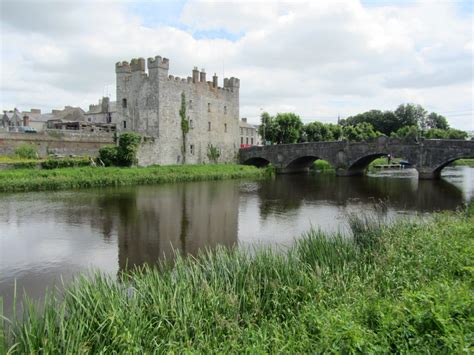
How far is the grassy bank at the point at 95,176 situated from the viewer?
76.9 ft

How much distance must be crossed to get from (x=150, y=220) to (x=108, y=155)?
57.9 feet

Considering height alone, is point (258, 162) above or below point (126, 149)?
below

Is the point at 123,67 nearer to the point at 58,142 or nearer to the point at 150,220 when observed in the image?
the point at 58,142

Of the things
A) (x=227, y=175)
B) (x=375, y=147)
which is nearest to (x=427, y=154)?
(x=375, y=147)

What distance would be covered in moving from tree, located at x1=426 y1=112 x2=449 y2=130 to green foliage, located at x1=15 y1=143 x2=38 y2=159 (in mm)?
79012

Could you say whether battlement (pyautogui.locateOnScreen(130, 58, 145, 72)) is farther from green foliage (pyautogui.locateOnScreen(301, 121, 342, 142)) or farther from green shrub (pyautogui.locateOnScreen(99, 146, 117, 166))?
green foliage (pyautogui.locateOnScreen(301, 121, 342, 142))

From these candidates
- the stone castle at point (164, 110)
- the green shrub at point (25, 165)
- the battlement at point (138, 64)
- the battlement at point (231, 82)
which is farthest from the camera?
the battlement at point (231, 82)

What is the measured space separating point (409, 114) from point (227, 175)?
54424 millimetres

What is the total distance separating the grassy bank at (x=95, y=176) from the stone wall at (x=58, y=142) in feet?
15.7

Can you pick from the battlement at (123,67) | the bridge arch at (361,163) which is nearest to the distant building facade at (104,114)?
the battlement at (123,67)

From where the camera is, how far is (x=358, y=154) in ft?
123

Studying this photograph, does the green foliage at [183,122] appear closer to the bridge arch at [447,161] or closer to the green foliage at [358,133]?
the bridge arch at [447,161]

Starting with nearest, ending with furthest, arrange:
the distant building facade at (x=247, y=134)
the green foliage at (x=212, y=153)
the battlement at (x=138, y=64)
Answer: the battlement at (x=138, y=64)
the green foliage at (x=212, y=153)
the distant building facade at (x=247, y=134)

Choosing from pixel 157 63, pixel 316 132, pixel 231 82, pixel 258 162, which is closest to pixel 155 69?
pixel 157 63
